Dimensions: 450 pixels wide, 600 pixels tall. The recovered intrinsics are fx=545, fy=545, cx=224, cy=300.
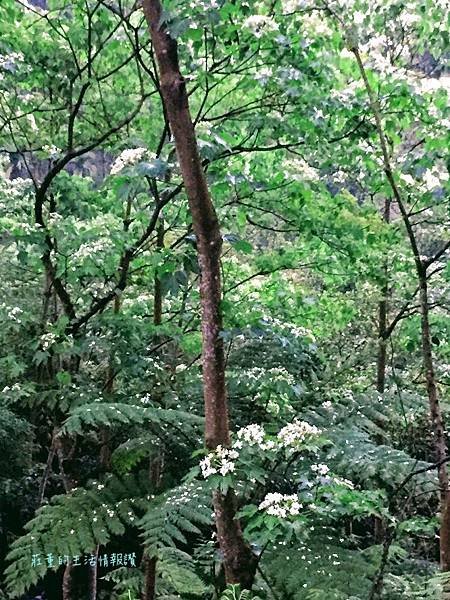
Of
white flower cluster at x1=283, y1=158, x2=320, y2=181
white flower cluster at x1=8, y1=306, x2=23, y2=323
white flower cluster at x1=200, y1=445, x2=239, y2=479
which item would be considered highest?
white flower cluster at x1=283, y1=158, x2=320, y2=181

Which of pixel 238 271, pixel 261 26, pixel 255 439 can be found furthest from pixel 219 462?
pixel 238 271

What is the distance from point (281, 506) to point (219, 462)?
0.81 feet

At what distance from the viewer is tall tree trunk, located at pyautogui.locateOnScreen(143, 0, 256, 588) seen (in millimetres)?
1923

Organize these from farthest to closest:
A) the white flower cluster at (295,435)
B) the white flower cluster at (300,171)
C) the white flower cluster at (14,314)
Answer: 1. the white flower cluster at (14,314)
2. the white flower cluster at (300,171)
3. the white flower cluster at (295,435)

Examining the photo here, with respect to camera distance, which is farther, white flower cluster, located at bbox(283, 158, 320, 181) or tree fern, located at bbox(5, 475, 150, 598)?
white flower cluster, located at bbox(283, 158, 320, 181)

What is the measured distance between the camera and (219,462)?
184cm

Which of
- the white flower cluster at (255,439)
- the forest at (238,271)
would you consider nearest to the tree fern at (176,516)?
the forest at (238,271)

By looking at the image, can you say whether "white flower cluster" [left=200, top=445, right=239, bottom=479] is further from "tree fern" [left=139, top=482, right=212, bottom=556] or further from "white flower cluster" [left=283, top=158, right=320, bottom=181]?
"white flower cluster" [left=283, top=158, right=320, bottom=181]

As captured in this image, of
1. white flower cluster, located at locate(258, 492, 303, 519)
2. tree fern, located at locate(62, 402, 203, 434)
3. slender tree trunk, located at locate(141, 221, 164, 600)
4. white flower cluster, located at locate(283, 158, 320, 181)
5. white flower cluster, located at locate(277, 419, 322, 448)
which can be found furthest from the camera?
slender tree trunk, located at locate(141, 221, 164, 600)

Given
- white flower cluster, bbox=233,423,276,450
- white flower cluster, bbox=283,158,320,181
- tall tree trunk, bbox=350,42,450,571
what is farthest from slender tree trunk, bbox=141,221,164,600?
tall tree trunk, bbox=350,42,450,571

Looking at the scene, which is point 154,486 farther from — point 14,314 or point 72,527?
point 14,314

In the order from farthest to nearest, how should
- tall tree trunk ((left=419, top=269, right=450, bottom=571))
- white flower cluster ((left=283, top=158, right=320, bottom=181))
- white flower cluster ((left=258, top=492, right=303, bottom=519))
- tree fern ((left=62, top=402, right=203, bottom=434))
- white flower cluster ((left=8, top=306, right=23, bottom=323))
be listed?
white flower cluster ((left=8, top=306, right=23, bottom=323)) < white flower cluster ((left=283, top=158, right=320, bottom=181)) < tree fern ((left=62, top=402, right=203, bottom=434)) < tall tree trunk ((left=419, top=269, right=450, bottom=571)) < white flower cluster ((left=258, top=492, right=303, bottom=519))

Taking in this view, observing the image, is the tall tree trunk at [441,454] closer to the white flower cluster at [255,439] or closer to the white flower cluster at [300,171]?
the white flower cluster at [255,439]

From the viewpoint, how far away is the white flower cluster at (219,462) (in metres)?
1.78
